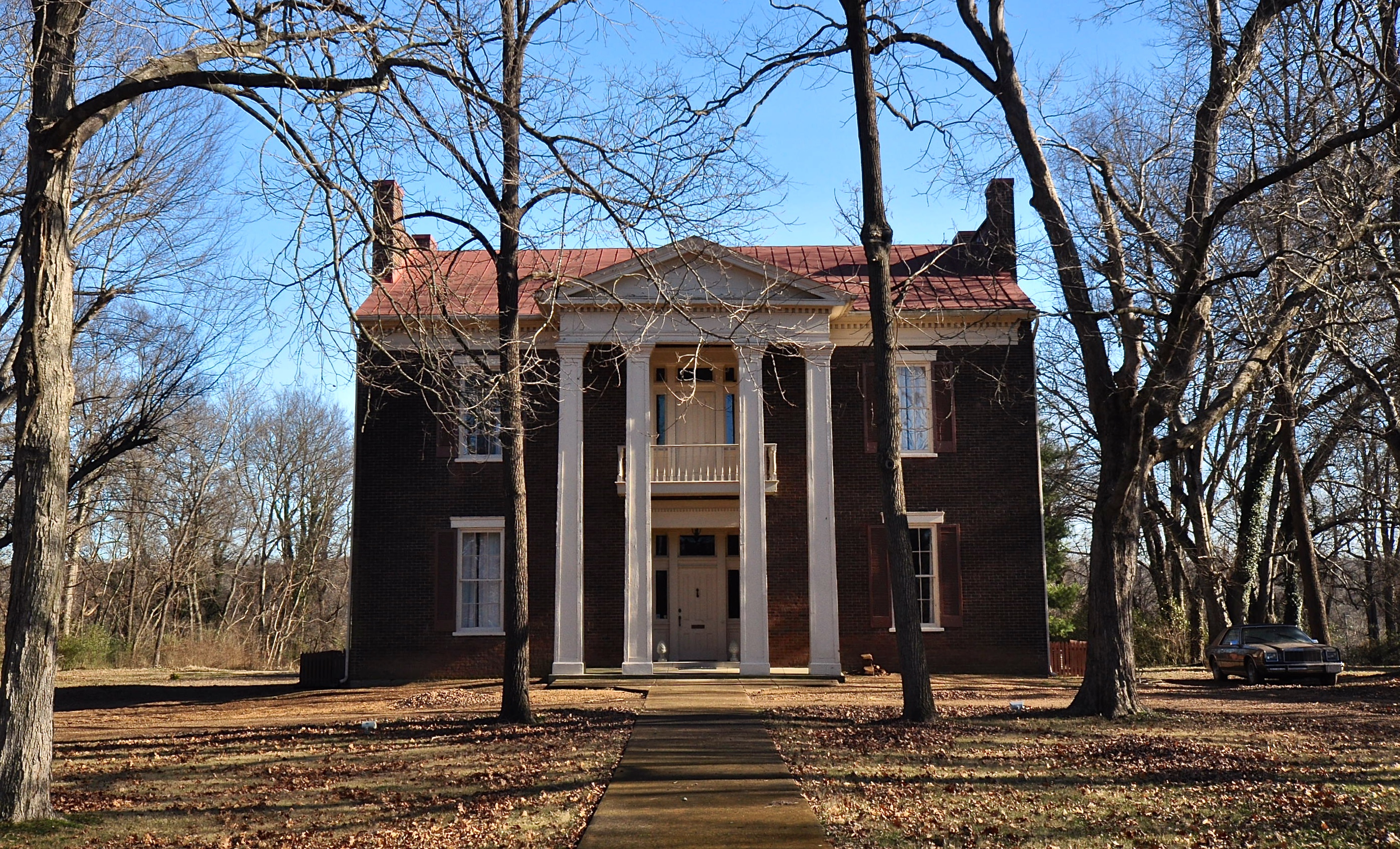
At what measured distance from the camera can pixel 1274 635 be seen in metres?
22.3

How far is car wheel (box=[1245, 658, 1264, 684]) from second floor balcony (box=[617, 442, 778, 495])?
965 centimetres

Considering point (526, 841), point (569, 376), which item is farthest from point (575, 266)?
point (526, 841)

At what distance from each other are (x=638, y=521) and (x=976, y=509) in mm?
6805

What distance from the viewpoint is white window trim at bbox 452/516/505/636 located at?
22.7 m

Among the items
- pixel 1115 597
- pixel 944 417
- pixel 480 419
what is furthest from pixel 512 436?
pixel 944 417

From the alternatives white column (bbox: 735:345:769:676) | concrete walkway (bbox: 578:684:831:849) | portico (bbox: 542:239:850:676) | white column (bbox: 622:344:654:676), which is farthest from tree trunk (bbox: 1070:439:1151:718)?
white column (bbox: 622:344:654:676)

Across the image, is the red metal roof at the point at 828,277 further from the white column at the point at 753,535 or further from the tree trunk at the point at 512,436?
the tree trunk at the point at 512,436

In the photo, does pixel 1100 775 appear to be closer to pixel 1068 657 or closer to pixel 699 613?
pixel 699 613

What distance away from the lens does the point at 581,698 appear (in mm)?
17797

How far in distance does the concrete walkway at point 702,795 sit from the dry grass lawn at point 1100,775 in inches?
10.7

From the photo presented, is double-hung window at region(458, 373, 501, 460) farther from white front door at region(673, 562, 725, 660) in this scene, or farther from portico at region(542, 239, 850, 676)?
white front door at region(673, 562, 725, 660)

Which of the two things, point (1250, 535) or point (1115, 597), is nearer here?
point (1115, 597)

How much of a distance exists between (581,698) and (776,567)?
595 cm

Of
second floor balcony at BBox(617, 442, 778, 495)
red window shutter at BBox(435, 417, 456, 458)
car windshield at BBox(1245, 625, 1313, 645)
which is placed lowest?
car windshield at BBox(1245, 625, 1313, 645)
